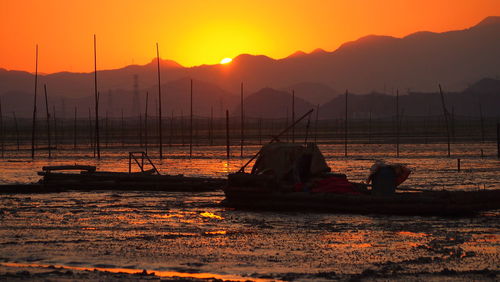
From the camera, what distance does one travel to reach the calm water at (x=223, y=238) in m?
11.1

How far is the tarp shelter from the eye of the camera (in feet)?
61.0

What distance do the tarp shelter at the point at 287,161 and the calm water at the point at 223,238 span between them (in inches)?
57.5

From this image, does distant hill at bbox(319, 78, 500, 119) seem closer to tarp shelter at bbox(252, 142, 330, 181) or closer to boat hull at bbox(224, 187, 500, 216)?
tarp shelter at bbox(252, 142, 330, 181)

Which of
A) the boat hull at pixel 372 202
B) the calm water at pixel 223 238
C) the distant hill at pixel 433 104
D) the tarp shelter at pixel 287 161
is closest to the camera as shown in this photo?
the calm water at pixel 223 238

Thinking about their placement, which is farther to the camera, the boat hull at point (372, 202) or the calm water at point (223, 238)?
the boat hull at point (372, 202)

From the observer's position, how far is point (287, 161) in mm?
18609

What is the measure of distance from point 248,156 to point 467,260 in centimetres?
2951

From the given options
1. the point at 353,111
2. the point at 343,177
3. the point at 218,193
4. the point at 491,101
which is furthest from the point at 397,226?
the point at 353,111

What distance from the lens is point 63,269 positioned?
35.4 ft

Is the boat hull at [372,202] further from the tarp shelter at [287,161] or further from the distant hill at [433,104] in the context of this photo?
the distant hill at [433,104]

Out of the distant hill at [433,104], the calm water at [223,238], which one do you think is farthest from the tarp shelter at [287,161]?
the distant hill at [433,104]

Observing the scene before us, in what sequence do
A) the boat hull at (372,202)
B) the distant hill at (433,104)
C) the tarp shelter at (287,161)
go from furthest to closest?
the distant hill at (433,104), the tarp shelter at (287,161), the boat hull at (372,202)

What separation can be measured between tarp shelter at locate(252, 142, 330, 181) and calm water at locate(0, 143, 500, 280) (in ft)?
4.79

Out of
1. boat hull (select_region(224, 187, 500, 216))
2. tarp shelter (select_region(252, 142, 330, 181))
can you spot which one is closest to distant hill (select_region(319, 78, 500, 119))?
tarp shelter (select_region(252, 142, 330, 181))
